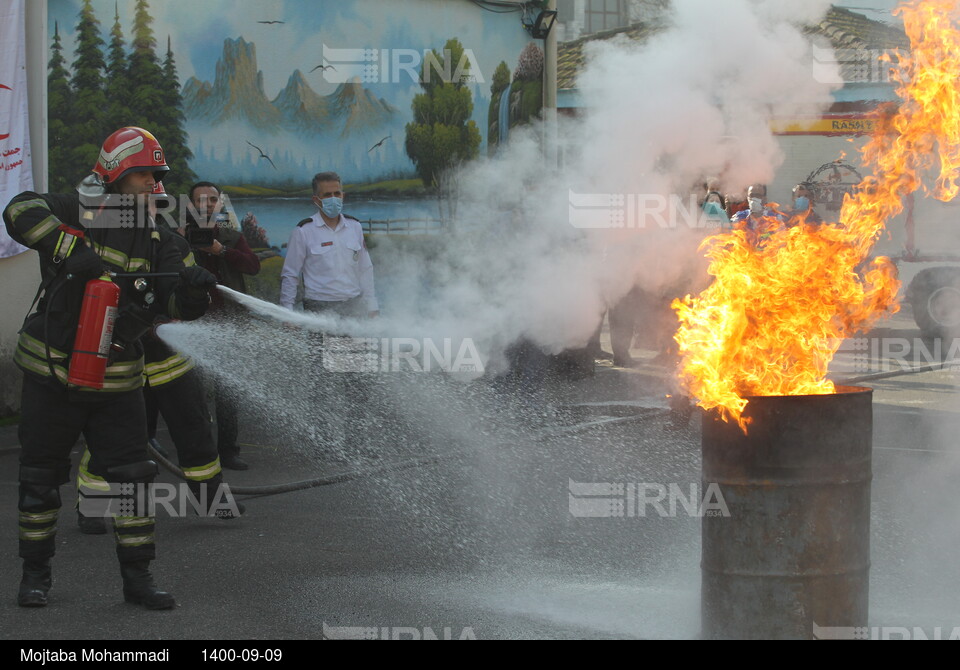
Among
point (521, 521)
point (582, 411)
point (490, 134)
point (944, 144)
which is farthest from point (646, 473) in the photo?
point (490, 134)

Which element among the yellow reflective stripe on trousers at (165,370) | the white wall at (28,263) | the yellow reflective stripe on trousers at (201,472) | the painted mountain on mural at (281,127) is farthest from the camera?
the painted mountain on mural at (281,127)

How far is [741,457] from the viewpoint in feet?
13.1

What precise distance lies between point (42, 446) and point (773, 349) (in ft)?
10.1

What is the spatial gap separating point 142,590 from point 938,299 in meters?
13.7

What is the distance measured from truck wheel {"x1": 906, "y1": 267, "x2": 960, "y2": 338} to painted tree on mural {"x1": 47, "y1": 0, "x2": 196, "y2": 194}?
34.1ft

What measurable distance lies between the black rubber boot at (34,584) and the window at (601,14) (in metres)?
28.1

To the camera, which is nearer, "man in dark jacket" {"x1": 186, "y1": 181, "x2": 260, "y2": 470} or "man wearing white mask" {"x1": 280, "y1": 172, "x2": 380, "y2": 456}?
"man in dark jacket" {"x1": 186, "y1": 181, "x2": 260, "y2": 470}

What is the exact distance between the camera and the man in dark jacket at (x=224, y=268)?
304 inches

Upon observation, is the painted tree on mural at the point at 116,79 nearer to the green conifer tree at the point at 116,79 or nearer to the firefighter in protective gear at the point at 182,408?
the green conifer tree at the point at 116,79

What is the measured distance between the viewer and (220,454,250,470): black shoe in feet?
25.6

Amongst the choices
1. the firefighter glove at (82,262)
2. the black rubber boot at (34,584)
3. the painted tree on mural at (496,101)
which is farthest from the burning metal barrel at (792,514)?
the painted tree on mural at (496,101)

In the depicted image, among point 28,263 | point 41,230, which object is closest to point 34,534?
point 41,230

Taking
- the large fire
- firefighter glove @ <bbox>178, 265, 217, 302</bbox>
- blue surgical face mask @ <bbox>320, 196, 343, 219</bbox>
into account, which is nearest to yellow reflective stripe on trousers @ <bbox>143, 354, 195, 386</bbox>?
firefighter glove @ <bbox>178, 265, 217, 302</bbox>

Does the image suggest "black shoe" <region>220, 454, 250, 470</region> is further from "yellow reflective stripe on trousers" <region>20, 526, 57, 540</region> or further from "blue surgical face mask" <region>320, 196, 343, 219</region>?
"yellow reflective stripe on trousers" <region>20, 526, 57, 540</region>
